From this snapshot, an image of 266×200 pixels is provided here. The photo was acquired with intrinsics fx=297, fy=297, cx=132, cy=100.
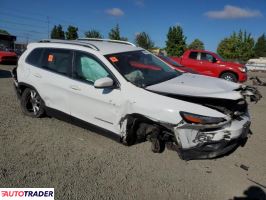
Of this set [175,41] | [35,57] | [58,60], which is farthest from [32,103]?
[175,41]

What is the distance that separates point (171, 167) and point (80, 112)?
1.84 meters

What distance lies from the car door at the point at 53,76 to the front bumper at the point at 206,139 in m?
2.31

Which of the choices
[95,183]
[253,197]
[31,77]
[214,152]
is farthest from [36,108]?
[253,197]

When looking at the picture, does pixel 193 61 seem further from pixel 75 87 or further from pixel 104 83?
pixel 104 83

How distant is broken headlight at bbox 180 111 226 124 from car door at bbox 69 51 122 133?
3.54 feet

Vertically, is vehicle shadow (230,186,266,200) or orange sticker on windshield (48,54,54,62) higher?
orange sticker on windshield (48,54,54,62)

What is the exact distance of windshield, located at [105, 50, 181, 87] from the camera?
4.80m

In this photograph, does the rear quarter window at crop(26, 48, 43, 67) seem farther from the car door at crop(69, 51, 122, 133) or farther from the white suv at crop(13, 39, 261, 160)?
the car door at crop(69, 51, 122, 133)

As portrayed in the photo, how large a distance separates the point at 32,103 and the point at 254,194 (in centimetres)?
469

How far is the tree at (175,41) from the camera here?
41156 mm

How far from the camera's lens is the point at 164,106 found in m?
4.09

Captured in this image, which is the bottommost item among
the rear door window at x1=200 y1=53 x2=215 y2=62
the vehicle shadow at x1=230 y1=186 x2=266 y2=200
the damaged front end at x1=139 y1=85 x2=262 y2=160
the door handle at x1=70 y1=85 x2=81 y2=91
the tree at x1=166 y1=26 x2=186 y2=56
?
the vehicle shadow at x1=230 y1=186 x2=266 y2=200

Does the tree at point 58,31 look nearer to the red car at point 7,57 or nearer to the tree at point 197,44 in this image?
the red car at point 7,57

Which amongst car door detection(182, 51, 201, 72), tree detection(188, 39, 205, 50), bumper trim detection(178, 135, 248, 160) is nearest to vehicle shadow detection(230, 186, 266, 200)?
bumper trim detection(178, 135, 248, 160)
